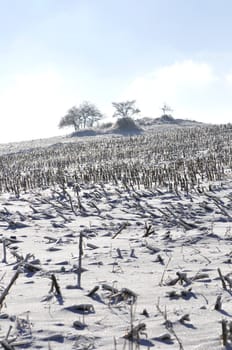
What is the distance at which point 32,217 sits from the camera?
9562 mm

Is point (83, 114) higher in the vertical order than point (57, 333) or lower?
higher

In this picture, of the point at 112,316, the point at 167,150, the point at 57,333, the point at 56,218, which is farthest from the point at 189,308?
the point at 167,150

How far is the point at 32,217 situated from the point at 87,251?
3364 millimetres

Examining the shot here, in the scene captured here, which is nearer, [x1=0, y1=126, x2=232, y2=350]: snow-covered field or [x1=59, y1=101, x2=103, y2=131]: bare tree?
[x1=0, y1=126, x2=232, y2=350]: snow-covered field

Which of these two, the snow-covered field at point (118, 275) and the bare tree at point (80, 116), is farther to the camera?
the bare tree at point (80, 116)

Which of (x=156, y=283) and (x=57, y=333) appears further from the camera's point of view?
(x=156, y=283)

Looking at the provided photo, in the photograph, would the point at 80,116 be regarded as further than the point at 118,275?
Yes

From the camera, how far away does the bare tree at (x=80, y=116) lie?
294ft

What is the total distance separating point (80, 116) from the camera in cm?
9062

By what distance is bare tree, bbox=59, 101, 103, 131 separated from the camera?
294ft

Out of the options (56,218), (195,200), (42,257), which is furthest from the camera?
(195,200)

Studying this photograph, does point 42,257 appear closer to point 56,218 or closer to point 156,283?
point 156,283

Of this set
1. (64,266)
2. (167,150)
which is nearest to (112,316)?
(64,266)

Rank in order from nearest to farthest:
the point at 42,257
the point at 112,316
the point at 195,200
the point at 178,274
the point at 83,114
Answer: the point at 112,316 < the point at 178,274 < the point at 42,257 < the point at 195,200 < the point at 83,114
